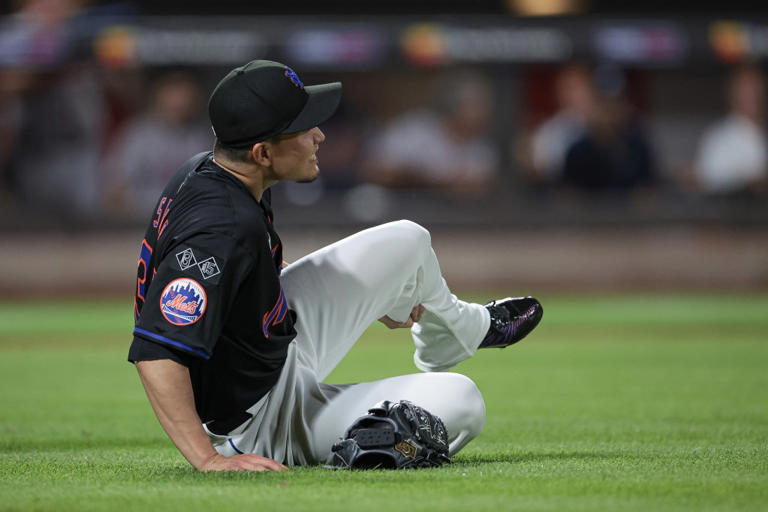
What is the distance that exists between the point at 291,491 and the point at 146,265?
798mm

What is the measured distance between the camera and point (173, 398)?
3080mm

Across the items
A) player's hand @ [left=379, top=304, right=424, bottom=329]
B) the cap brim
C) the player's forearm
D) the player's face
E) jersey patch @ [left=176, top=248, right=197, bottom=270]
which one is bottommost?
the player's forearm

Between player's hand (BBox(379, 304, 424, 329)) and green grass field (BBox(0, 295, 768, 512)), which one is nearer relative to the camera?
green grass field (BBox(0, 295, 768, 512))

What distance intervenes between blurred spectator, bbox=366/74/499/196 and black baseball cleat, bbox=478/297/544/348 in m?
8.87

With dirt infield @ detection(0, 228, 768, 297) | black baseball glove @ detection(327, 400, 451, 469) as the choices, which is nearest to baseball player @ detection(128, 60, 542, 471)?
black baseball glove @ detection(327, 400, 451, 469)

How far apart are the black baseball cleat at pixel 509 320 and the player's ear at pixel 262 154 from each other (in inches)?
41.5

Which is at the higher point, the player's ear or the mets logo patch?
the player's ear

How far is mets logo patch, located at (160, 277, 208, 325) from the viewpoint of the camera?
3078 mm

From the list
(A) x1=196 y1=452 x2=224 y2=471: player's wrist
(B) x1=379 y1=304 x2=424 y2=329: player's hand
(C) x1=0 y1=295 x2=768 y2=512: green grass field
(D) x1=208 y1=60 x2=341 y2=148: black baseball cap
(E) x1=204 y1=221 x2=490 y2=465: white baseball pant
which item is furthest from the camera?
(B) x1=379 y1=304 x2=424 y2=329: player's hand

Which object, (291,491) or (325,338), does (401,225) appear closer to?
(325,338)

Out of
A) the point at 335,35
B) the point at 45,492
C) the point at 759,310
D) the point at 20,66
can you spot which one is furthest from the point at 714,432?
the point at 20,66

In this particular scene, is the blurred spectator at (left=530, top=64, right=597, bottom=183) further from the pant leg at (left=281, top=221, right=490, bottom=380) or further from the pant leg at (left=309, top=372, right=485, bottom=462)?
the pant leg at (left=309, top=372, right=485, bottom=462)

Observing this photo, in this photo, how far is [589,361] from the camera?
7379 mm

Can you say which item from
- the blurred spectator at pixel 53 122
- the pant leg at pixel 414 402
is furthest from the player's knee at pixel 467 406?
the blurred spectator at pixel 53 122
